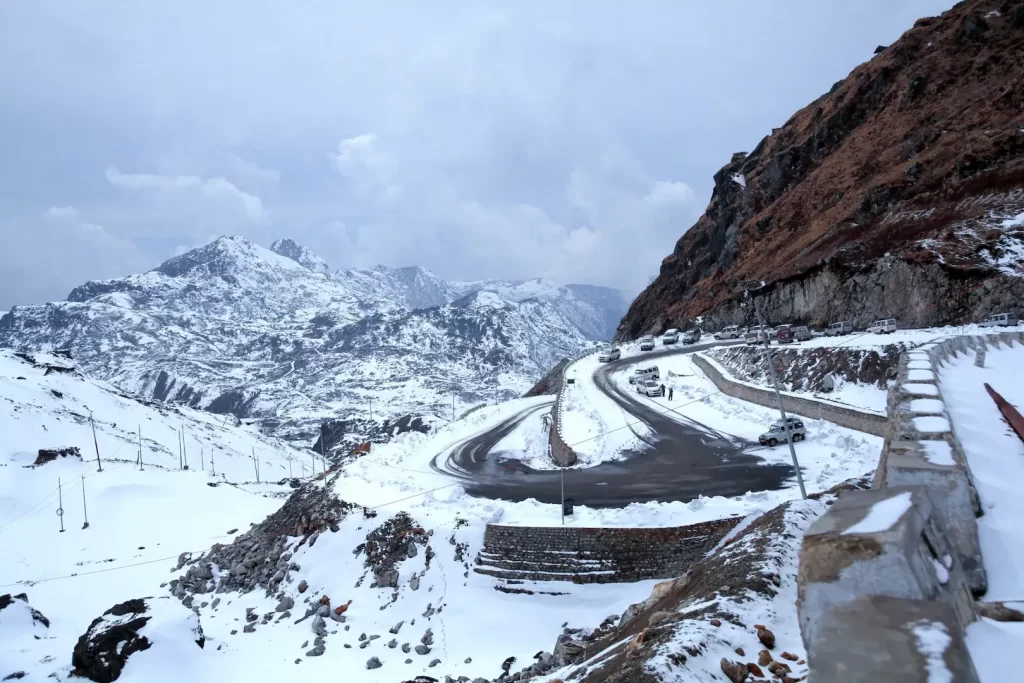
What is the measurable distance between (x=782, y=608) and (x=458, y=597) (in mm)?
16080

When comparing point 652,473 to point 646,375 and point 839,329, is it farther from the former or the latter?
point 839,329

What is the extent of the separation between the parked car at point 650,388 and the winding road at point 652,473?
4476 mm

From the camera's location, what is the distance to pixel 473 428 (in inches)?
2072

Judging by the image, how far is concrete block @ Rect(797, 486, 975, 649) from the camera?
4082 millimetres

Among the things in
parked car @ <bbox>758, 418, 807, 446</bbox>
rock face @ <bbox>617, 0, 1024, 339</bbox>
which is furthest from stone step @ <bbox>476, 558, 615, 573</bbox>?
rock face @ <bbox>617, 0, 1024, 339</bbox>

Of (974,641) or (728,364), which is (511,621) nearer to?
(974,641)

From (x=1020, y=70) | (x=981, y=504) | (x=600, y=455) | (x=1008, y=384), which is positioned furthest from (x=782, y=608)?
(x=1020, y=70)

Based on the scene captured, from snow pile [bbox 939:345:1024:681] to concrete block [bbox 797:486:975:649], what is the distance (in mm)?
286

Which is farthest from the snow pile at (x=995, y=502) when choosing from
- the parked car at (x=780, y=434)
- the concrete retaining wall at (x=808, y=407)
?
the parked car at (x=780, y=434)

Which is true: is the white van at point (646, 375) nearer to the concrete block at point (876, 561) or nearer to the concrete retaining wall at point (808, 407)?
the concrete retaining wall at point (808, 407)

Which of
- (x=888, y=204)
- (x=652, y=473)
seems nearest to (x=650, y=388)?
(x=652, y=473)

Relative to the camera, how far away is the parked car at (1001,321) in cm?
3400

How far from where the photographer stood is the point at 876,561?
13.5 feet

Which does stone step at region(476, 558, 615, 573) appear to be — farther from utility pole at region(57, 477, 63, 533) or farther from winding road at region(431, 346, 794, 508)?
utility pole at region(57, 477, 63, 533)
